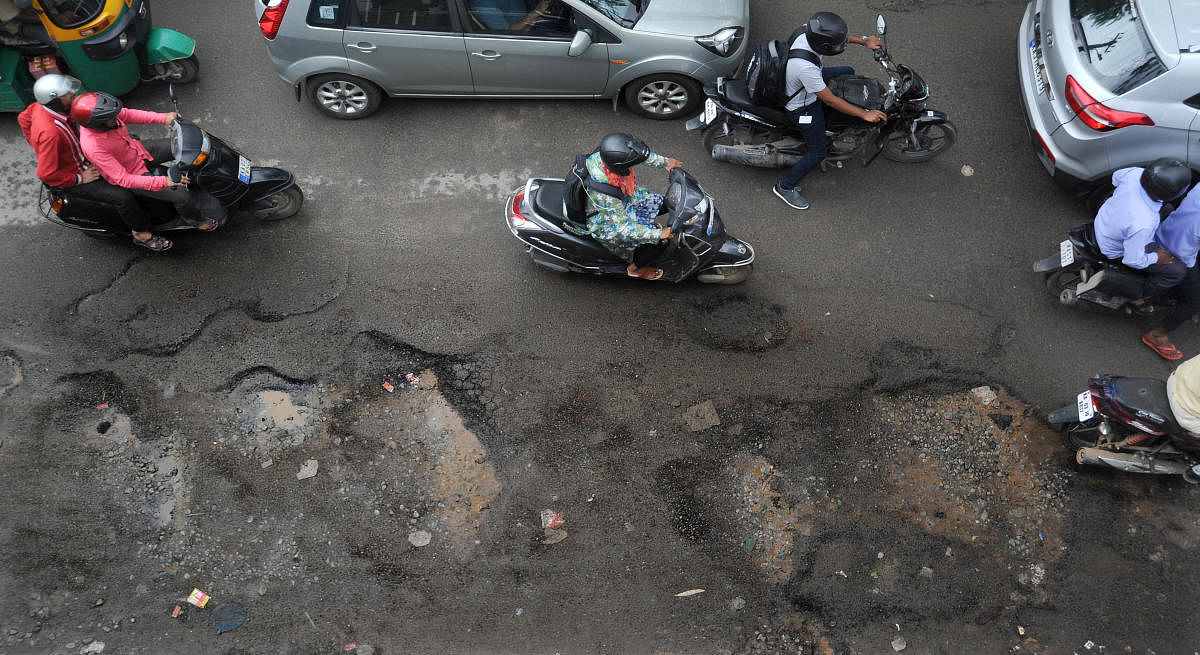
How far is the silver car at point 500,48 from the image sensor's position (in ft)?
20.8

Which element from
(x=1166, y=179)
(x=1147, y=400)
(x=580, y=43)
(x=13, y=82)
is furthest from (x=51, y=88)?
(x=1147, y=400)

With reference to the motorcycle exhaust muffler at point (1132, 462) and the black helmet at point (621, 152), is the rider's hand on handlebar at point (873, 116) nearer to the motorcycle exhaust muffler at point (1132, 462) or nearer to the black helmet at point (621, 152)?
the black helmet at point (621, 152)

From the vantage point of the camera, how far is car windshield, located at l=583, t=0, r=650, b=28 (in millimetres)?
6453

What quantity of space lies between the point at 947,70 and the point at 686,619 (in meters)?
6.36

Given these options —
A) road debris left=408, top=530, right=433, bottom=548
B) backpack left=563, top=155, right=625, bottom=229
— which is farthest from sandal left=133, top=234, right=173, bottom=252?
backpack left=563, top=155, right=625, bottom=229

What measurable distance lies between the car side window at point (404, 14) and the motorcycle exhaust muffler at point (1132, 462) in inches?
252

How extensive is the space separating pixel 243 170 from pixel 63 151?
1219 mm

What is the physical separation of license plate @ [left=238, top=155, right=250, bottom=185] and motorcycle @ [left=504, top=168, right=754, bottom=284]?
7.32 ft

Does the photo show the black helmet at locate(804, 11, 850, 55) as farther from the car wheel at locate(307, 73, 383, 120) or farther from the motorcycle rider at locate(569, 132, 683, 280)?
the car wheel at locate(307, 73, 383, 120)

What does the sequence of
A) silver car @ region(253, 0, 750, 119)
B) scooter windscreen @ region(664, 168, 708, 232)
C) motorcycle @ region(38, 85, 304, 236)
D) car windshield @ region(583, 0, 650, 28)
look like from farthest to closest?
car windshield @ region(583, 0, 650, 28)
silver car @ region(253, 0, 750, 119)
motorcycle @ region(38, 85, 304, 236)
scooter windscreen @ region(664, 168, 708, 232)

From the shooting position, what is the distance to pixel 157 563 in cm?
493

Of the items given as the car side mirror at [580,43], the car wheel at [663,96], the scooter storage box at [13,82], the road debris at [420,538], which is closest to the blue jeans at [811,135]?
the car wheel at [663,96]

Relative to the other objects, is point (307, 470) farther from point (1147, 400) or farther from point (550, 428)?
point (1147, 400)

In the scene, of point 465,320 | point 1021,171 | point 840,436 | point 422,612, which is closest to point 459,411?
point 465,320
